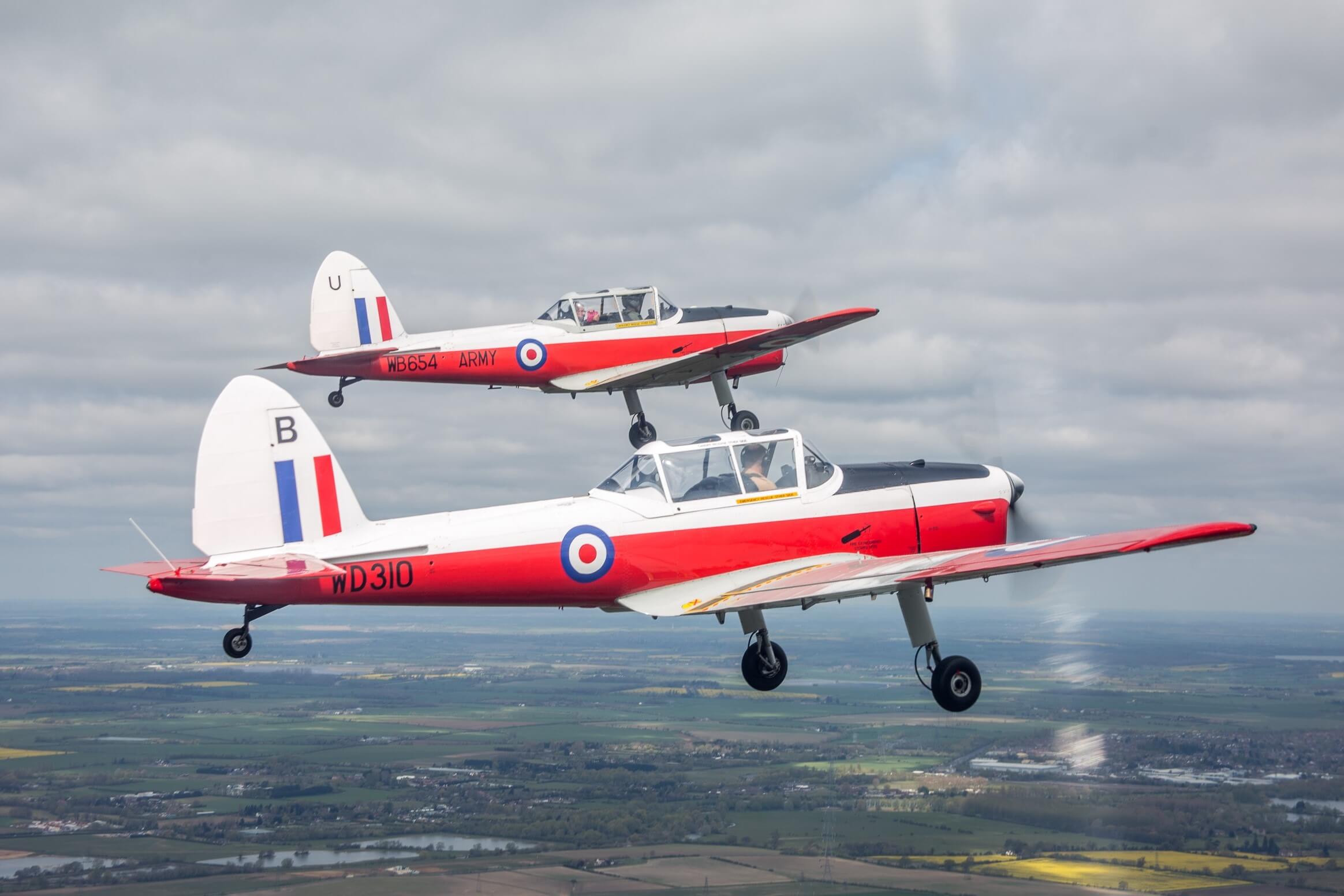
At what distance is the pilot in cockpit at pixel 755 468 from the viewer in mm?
15211

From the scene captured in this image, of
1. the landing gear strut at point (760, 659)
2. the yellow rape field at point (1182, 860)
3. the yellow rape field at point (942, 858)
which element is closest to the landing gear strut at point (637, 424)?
the landing gear strut at point (760, 659)

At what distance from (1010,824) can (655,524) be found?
41.5m

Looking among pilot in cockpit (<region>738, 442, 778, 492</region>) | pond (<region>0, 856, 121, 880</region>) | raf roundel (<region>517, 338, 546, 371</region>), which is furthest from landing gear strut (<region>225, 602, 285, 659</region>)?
pond (<region>0, 856, 121, 880</region>)

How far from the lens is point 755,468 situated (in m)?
15.3

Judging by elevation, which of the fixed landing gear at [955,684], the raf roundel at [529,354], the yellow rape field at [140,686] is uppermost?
the raf roundel at [529,354]

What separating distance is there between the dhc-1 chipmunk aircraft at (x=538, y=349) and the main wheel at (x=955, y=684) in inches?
289

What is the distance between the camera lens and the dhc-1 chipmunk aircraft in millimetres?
21266

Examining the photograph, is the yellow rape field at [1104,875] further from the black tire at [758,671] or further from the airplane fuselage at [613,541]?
the airplane fuselage at [613,541]

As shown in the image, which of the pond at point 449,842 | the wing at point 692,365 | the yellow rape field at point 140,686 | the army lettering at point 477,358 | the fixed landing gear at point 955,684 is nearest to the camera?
→ the fixed landing gear at point 955,684

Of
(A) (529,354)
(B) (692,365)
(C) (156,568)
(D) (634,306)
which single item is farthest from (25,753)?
(C) (156,568)

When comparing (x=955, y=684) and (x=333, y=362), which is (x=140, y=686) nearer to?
(x=333, y=362)

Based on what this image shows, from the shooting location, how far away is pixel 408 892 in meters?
44.4

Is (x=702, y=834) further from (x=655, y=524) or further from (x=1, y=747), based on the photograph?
(x=1, y=747)

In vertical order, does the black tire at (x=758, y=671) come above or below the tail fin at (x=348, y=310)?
below
